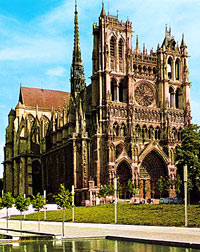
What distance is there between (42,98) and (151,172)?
119 ft

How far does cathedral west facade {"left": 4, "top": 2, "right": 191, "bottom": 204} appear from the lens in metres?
63.8

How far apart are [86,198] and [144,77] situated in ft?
70.4

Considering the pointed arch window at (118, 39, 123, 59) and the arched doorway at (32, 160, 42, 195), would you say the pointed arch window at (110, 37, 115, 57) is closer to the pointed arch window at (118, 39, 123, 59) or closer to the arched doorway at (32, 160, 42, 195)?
the pointed arch window at (118, 39, 123, 59)

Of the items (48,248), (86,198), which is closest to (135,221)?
(48,248)

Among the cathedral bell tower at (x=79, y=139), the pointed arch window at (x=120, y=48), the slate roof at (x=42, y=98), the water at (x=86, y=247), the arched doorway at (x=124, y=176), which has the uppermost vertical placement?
the pointed arch window at (x=120, y=48)

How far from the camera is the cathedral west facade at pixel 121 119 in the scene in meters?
63.8

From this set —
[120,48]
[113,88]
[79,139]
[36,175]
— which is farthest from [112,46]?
[36,175]

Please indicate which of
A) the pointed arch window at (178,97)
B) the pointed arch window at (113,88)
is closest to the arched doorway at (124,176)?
the pointed arch window at (113,88)

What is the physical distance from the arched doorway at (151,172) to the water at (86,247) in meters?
45.1

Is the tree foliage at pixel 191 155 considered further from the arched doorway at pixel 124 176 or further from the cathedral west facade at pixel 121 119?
the cathedral west facade at pixel 121 119

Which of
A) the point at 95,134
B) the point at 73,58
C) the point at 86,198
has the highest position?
the point at 73,58

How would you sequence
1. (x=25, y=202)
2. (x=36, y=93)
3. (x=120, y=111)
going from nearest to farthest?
(x=25, y=202), (x=120, y=111), (x=36, y=93)

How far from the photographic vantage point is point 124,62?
6881cm

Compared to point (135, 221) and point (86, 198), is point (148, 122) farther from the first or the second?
point (135, 221)
